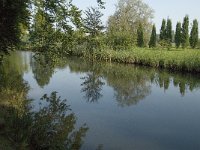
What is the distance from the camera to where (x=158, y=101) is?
1786 centimetres

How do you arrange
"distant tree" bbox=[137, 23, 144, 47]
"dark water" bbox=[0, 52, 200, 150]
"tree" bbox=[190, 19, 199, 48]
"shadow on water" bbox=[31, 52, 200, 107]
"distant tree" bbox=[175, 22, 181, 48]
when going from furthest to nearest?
"distant tree" bbox=[175, 22, 181, 48], "distant tree" bbox=[137, 23, 144, 47], "tree" bbox=[190, 19, 199, 48], "shadow on water" bbox=[31, 52, 200, 107], "dark water" bbox=[0, 52, 200, 150]

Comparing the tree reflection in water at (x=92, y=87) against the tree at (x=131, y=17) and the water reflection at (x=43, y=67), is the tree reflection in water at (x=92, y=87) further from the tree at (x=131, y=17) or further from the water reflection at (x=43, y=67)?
the tree at (x=131, y=17)

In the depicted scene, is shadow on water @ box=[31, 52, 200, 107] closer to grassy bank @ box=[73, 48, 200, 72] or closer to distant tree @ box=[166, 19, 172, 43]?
grassy bank @ box=[73, 48, 200, 72]

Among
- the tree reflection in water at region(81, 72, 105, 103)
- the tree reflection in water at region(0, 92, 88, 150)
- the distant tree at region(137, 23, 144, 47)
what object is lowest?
the tree reflection in water at region(81, 72, 105, 103)

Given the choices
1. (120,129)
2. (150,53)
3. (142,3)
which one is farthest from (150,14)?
(120,129)

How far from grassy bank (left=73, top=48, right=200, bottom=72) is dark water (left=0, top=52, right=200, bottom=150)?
203cm

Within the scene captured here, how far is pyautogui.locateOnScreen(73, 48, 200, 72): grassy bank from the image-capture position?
96.4 feet

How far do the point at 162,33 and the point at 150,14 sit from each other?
508cm

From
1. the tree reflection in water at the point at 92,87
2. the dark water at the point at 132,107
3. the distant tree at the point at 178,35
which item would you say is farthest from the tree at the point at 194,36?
the tree reflection in water at the point at 92,87

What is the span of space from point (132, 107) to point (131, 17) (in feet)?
162

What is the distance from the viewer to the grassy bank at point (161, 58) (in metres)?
29.4

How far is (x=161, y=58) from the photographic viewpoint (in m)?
34.3

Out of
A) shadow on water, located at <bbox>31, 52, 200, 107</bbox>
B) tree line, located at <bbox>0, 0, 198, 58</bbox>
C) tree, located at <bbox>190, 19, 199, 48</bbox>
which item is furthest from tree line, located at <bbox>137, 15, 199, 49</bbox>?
tree line, located at <bbox>0, 0, 198, 58</bbox>

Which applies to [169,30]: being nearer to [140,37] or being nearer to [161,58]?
[140,37]
